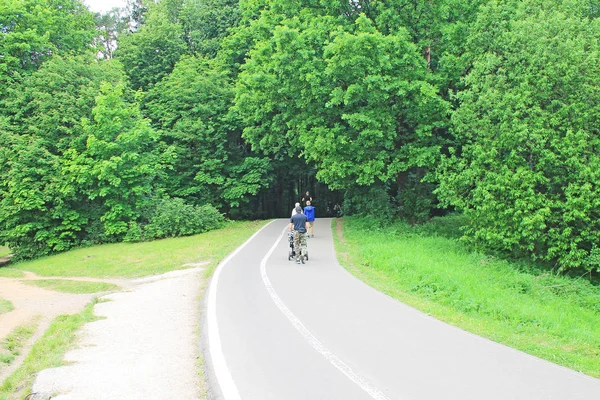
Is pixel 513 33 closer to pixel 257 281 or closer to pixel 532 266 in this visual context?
pixel 532 266

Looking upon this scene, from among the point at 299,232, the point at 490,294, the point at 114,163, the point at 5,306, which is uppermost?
the point at 114,163

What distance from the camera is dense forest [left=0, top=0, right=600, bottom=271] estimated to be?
1647cm

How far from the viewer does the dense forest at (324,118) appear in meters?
16.5

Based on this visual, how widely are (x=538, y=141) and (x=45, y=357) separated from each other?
15.6 metres

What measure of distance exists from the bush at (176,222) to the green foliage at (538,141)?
1681cm

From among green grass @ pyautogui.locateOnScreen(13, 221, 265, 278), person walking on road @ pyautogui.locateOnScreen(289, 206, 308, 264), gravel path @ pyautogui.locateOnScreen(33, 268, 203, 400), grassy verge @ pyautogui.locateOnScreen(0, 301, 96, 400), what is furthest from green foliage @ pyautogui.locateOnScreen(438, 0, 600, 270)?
grassy verge @ pyautogui.locateOnScreen(0, 301, 96, 400)

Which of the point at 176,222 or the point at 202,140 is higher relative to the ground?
the point at 202,140

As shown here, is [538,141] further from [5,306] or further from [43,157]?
[43,157]

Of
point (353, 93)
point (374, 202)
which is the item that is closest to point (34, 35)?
point (353, 93)

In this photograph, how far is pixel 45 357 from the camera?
7621 mm

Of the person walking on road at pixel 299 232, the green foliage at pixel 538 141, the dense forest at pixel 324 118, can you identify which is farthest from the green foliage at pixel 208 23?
the person walking on road at pixel 299 232

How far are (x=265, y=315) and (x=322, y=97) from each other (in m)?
15.3

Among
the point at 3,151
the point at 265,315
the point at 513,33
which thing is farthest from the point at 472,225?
the point at 3,151

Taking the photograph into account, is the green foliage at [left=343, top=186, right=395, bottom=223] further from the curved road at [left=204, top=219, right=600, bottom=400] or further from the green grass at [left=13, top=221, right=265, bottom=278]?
the curved road at [left=204, top=219, right=600, bottom=400]
